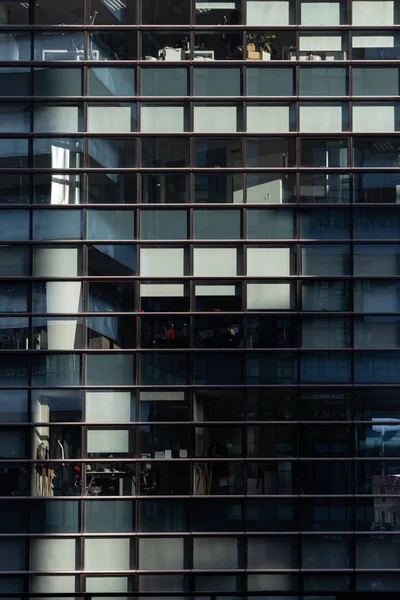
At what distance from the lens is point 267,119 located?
2516 cm

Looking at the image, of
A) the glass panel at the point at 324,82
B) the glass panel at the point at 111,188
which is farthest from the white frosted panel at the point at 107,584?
the glass panel at the point at 324,82

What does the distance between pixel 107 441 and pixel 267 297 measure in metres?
5.16

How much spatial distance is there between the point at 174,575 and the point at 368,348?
711 cm

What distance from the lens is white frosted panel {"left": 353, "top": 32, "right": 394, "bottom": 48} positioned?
2533cm

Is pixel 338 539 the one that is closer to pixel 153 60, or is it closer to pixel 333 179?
pixel 333 179

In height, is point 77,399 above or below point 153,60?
below

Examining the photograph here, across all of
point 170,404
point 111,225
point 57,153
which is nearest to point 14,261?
point 111,225

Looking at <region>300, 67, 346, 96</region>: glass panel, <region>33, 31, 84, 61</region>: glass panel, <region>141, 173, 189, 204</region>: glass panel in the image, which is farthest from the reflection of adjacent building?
<region>33, 31, 84, 61</region>: glass panel

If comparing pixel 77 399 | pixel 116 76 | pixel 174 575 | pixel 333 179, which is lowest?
pixel 174 575

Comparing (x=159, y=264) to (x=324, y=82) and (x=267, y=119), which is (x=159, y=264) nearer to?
(x=267, y=119)

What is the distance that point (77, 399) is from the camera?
80.0ft

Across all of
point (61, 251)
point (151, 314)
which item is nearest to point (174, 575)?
point (151, 314)

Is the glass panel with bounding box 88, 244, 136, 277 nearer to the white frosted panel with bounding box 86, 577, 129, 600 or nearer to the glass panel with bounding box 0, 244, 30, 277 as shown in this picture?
the glass panel with bounding box 0, 244, 30, 277

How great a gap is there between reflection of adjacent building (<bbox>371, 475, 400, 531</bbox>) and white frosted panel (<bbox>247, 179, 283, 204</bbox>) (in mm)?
7126
